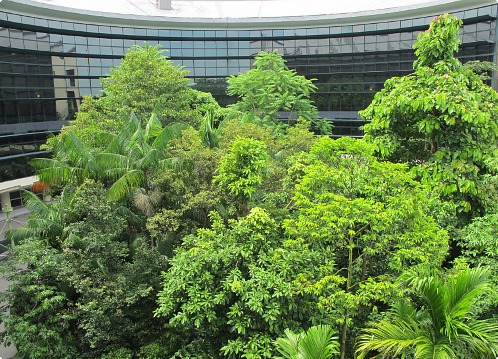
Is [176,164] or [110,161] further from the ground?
[110,161]

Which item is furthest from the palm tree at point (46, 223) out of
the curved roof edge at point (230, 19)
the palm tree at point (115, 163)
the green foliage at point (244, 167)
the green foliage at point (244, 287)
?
the curved roof edge at point (230, 19)

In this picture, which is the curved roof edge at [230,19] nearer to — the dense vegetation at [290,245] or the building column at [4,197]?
the building column at [4,197]

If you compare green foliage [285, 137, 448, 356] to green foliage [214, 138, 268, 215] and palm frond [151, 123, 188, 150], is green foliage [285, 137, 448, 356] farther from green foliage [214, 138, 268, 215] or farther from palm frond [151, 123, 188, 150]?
palm frond [151, 123, 188, 150]

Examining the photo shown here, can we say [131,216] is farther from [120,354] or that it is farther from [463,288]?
[463,288]

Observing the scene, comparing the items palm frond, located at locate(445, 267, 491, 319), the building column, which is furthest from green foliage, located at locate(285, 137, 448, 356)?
the building column

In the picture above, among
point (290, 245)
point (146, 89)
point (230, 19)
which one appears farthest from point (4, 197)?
point (290, 245)

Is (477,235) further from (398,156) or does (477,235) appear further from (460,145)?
(398,156)
